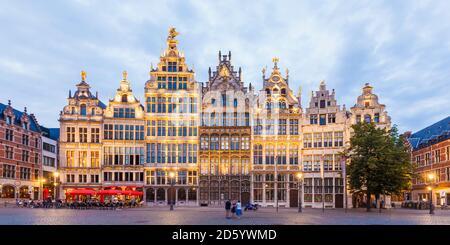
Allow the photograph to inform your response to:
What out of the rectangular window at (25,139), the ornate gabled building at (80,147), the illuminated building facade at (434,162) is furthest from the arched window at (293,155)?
the rectangular window at (25,139)

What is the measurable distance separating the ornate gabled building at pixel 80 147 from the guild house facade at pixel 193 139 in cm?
15

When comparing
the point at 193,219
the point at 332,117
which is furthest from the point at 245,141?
the point at 193,219

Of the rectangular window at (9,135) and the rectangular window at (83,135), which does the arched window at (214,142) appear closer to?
the rectangular window at (83,135)

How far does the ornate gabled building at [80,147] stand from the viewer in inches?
2844

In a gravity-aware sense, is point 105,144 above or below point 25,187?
above

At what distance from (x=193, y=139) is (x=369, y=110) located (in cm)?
2562

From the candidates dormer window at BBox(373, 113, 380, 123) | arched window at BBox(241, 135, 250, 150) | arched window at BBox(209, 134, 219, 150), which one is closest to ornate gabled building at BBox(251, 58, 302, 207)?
arched window at BBox(241, 135, 250, 150)

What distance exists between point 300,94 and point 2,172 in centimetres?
4415

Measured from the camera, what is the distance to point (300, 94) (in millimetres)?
73812

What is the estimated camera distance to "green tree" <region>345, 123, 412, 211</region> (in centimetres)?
5169

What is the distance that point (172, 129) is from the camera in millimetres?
72812

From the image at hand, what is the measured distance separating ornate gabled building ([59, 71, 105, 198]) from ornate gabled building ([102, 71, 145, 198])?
129 cm
